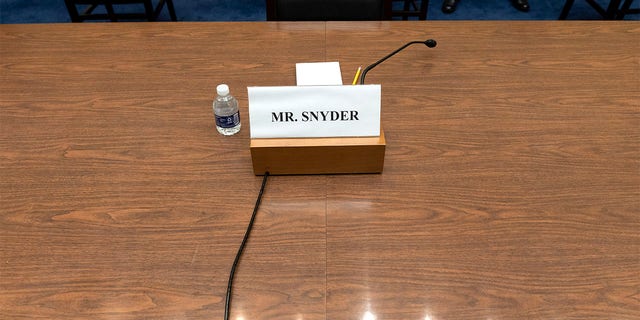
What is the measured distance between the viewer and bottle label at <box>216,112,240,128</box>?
0.81m

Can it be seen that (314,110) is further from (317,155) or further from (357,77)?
(357,77)

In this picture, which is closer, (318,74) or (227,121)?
(227,121)

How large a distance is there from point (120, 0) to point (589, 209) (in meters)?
2.17

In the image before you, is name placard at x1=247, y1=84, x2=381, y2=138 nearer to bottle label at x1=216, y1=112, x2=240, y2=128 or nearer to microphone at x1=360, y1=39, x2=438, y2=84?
bottle label at x1=216, y1=112, x2=240, y2=128

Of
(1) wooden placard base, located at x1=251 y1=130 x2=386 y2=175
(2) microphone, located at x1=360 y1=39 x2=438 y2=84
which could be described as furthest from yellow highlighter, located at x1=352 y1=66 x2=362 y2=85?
(1) wooden placard base, located at x1=251 y1=130 x2=386 y2=175

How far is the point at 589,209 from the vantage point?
702mm

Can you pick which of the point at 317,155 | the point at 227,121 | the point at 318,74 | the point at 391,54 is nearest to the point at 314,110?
the point at 317,155

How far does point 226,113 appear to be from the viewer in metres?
0.82

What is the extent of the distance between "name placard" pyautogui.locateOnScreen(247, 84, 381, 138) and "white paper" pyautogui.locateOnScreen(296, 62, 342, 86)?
0.90 feet

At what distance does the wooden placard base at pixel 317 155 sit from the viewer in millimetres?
704

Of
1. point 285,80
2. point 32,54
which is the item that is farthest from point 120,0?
point 285,80

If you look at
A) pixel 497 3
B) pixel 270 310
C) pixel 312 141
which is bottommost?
pixel 497 3

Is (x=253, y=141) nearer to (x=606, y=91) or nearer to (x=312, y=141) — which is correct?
(x=312, y=141)

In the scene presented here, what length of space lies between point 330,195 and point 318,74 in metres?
0.38
